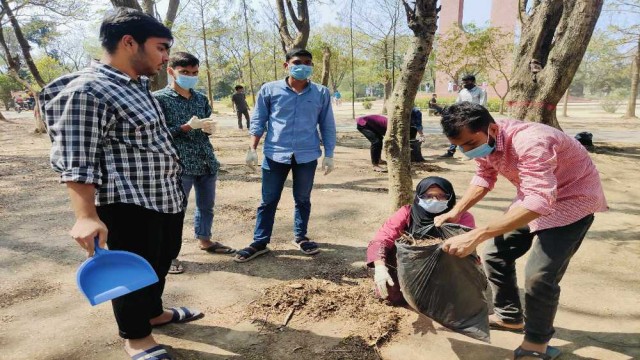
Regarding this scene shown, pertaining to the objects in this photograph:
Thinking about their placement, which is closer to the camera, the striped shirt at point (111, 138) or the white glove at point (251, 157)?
the striped shirt at point (111, 138)

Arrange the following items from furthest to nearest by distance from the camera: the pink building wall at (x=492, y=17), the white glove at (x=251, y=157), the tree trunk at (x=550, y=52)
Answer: the pink building wall at (x=492, y=17) → the tree trunk at (x=550, y=52) → the white glove at (x=251, y=157)

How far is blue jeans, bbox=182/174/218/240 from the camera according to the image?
3.10m

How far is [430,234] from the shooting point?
7.59 feet

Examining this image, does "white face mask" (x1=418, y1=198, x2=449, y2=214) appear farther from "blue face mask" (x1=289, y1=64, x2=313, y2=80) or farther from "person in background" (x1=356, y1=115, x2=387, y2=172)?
"person in background" (x1=356, y1=115, x2=387, y2=172)

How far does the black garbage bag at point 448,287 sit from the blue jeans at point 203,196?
1.70 m

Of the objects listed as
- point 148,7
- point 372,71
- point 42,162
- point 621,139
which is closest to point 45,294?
point 42,162

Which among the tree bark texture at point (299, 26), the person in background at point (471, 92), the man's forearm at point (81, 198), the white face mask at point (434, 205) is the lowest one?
the white face mask at point (434, 205)

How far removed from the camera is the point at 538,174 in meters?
1.75

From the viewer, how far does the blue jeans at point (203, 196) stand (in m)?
3.10

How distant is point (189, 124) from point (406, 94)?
1.76 meters

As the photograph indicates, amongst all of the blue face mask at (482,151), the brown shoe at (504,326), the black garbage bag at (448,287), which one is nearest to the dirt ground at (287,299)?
the brown shoe at (504,326)

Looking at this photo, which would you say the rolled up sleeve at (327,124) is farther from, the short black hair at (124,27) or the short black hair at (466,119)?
the short black hair at (124,27)

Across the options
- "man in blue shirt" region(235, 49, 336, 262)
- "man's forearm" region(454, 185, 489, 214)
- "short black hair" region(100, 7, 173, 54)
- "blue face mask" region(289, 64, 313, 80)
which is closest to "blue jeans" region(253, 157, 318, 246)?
"man in blue shirt" region(235, 49, 336, 262)

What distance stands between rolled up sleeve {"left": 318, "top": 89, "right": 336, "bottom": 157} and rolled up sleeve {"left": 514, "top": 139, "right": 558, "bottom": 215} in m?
1.78
